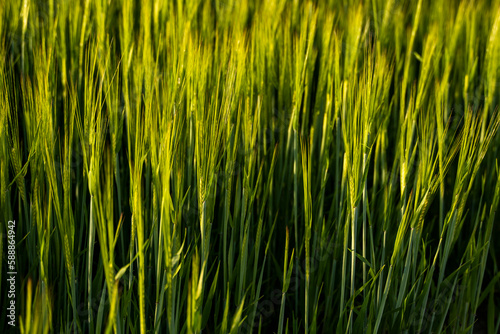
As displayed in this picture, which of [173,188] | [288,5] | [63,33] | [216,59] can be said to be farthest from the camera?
[288,5]

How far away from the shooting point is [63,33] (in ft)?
4.13

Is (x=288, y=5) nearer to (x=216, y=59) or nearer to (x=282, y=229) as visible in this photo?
(x=216, y=59)

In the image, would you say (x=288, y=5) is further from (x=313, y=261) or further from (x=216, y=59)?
(x=313, y=261)

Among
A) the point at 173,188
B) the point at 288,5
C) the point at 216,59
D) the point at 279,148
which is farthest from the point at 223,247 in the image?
the point at 288,5

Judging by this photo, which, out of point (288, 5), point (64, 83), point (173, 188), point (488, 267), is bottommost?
point (488, 267)

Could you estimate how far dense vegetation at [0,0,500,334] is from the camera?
2.71 ft

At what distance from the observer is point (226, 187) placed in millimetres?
901

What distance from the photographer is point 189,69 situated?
94cm

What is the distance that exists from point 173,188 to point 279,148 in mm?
357

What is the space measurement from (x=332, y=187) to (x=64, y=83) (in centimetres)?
69

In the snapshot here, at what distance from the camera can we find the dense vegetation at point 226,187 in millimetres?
827

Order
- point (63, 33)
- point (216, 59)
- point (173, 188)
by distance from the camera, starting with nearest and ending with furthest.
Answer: point (173, 188), point (216, 59), point (63, 33)

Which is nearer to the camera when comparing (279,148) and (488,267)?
(279,148)

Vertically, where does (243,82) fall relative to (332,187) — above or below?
above
